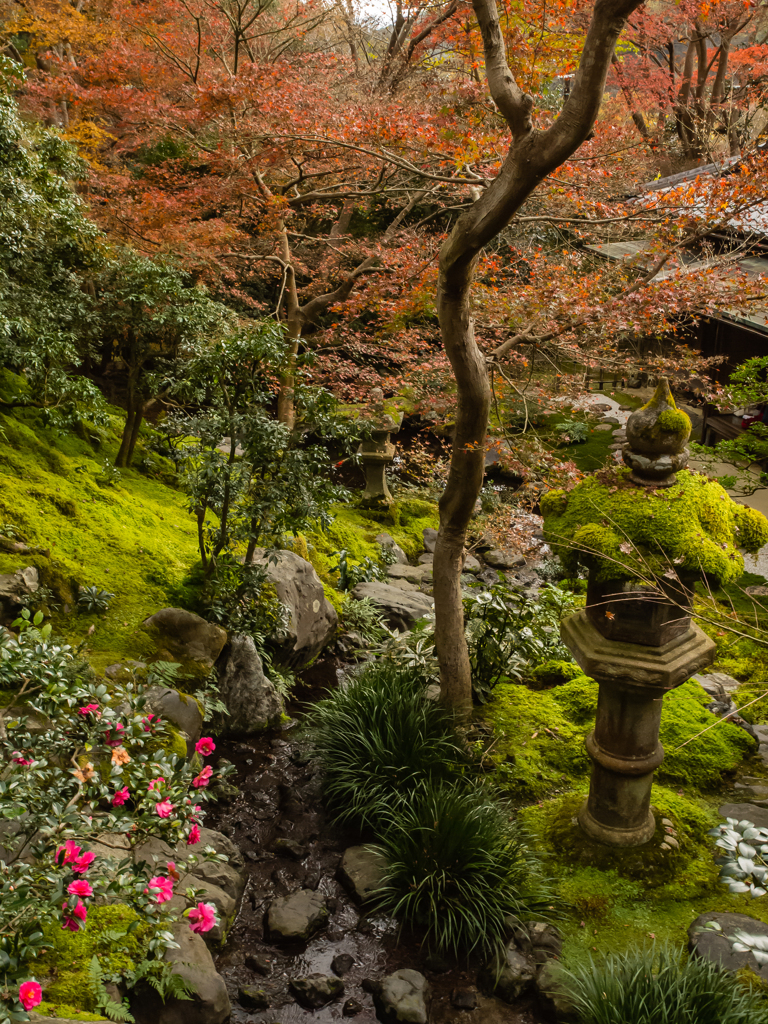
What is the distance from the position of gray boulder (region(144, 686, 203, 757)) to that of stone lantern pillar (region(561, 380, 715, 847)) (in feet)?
8.95

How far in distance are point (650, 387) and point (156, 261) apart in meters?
13.2

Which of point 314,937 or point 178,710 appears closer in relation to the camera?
point 314,937

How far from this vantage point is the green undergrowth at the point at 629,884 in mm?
3918

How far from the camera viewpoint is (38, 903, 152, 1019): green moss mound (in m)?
2.98

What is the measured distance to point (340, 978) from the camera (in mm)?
3930

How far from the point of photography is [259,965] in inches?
156

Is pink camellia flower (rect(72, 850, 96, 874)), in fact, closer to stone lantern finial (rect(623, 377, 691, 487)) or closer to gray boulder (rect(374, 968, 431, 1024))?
gray boulder (rect(374, 968, 431, 1024))

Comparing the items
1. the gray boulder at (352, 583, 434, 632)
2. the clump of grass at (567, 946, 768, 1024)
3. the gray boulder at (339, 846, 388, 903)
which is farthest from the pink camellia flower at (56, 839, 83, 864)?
→ the gray boulder at (352, 583, 434, 632)

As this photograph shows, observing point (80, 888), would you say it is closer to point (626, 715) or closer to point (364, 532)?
point (626, 715)

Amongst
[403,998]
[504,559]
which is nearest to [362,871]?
[403,998]

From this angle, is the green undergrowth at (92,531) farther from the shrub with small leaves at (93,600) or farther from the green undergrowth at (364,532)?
the green undergrowth at (364,532)

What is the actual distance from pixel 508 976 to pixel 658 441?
308 cm

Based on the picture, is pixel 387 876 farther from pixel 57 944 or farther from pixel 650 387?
pixel 650 387

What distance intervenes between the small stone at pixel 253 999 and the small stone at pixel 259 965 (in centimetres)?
18
